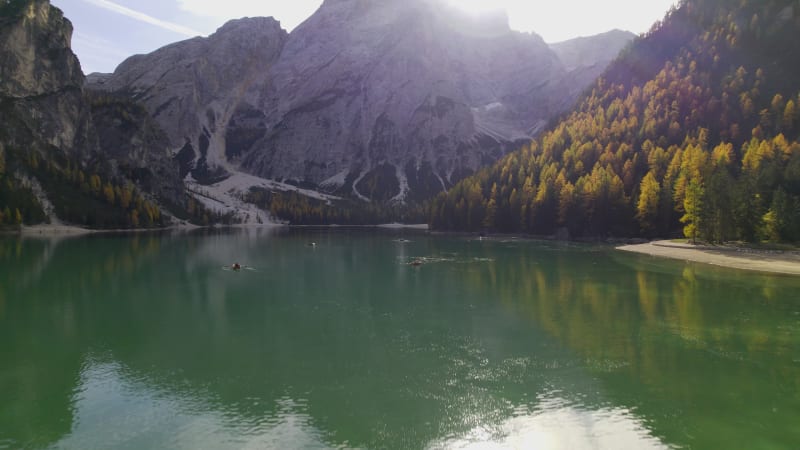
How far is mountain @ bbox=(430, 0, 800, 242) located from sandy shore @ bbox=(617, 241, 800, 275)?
4905 millimetres

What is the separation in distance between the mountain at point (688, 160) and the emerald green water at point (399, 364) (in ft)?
134

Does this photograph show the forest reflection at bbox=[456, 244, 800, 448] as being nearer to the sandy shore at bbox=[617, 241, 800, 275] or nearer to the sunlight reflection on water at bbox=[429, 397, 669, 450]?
the sunlight reflection on water at bbox=[429, 397, 669, 450]

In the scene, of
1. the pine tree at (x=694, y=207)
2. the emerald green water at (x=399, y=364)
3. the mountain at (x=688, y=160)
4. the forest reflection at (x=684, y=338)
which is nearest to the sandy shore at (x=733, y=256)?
the pine tree at (x=694, y=207)

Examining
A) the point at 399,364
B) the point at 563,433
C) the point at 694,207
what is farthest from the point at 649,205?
the point at 563,433

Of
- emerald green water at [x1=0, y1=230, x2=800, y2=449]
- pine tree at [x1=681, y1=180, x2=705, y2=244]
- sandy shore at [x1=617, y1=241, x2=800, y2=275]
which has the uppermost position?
pine tree at [x1=681, y1=180, x2=705, y2=244]

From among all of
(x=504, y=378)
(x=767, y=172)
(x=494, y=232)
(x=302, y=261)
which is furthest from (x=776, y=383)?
(x=494, y=232)

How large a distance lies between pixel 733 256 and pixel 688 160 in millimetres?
47537

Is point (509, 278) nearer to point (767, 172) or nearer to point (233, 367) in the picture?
point (233, 367)

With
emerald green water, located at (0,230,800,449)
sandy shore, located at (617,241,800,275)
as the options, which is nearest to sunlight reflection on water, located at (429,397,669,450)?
emerald green water, located at (0,230,800,449)

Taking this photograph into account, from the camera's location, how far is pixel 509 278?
75.8 metres

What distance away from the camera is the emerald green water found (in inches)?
923

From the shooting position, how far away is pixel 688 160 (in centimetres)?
13238

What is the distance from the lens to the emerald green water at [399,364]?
2345 cm

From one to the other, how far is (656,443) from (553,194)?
143784 mm
